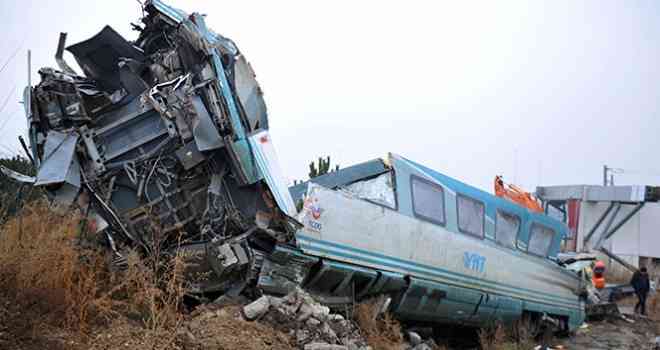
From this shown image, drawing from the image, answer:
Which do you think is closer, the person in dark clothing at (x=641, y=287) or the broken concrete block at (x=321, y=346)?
the broken concrete block at (x=321, y=346)

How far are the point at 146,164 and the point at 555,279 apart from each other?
306 inches

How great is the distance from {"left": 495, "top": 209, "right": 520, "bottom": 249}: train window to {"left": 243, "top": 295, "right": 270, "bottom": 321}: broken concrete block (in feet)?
16.1

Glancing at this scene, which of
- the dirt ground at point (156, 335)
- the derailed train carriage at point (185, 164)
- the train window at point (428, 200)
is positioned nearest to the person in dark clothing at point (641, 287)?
the train window at point (428, 200)

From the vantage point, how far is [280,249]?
224 inches

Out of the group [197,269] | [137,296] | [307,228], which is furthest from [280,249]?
[137,296]

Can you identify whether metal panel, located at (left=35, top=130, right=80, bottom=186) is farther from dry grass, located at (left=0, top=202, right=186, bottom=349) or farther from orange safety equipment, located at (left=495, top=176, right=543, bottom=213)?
orange safety equipment, located at (left=495, top=176, right=543, bottom=213)

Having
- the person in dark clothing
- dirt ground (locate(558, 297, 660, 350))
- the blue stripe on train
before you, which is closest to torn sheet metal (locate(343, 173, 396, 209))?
the blue stripe on train

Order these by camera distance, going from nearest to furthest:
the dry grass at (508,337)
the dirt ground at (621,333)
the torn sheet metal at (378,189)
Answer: the torn sheet metal at (378,189), the dry grass at (508,337), the dirt ground at (621,333)

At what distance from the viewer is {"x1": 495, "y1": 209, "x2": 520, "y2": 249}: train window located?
8.98 m

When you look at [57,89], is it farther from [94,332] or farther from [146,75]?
[94,332]

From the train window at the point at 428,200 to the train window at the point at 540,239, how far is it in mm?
2760

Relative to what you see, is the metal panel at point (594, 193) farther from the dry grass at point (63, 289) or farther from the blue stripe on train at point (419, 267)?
the dry grass at point (63, 289)

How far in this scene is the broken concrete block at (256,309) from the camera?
505 centimetres

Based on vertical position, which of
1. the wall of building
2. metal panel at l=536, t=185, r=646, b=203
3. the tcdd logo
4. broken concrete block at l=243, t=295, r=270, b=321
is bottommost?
the wall of building
